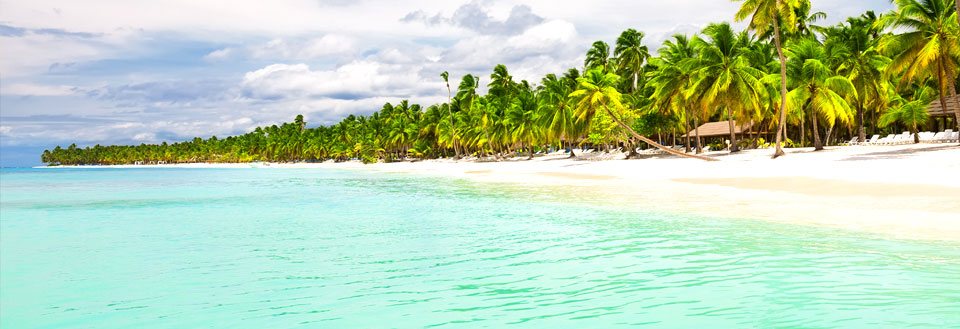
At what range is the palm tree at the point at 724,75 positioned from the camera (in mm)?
37125

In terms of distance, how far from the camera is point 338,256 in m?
11.1

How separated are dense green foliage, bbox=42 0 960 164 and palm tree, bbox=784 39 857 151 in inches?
2.5

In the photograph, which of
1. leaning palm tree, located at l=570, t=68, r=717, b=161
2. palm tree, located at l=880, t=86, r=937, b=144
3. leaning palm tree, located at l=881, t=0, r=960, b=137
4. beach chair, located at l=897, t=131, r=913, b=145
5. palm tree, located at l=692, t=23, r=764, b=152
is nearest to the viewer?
leaning palm tree, located at l=881, t=0, r=960, b=137

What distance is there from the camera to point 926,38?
28344 millimetres

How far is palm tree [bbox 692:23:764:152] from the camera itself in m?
37.1

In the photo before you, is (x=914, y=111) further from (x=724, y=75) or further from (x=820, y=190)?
(x=820, y=190)

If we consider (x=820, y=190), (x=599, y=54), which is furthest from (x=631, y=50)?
(x=820, y=190)

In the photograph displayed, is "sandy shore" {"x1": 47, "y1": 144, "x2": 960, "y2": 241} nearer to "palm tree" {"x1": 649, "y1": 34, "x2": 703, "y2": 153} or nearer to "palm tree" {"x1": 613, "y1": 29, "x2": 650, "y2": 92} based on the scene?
"palm tree" {"x1": 649, "y1": 34, "x2": 703, "y2": 153}

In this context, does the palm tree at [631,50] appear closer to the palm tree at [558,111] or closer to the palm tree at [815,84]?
the palm tree at [558,111]

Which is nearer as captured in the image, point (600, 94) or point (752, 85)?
point (752, 85)

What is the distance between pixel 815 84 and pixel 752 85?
326 cm

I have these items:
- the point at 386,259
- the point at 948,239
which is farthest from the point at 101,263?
the point at 948,239

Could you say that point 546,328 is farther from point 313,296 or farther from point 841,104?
point 841,104

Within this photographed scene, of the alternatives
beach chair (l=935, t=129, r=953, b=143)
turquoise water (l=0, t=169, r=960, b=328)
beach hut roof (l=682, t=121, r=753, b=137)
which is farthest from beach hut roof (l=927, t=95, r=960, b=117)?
turquoise water (l=0, t=169, r=960, b=328)
